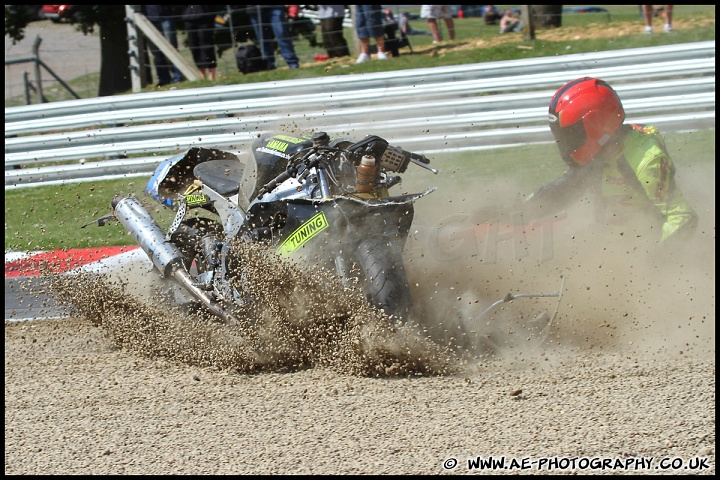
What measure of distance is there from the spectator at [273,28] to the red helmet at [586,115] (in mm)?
6703

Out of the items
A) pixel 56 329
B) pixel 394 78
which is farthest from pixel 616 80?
pixel 56 329

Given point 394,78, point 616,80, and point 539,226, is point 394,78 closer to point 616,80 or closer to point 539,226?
point 616,80

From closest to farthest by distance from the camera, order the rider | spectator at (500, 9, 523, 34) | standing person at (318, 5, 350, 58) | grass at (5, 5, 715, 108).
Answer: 1. the rider
2. grass at (5, 5, 715, 108)
3. standing person at (318, 5, 350, 58)
4. spectator at (500, 9, 523, 34)

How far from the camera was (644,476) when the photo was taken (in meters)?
3.27

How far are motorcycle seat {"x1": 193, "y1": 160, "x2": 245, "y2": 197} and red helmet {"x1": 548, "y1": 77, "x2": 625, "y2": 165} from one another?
79.4 inches

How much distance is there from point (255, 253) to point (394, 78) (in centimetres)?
549

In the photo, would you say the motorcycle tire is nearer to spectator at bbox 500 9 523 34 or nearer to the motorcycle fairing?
the motorcycle fairing

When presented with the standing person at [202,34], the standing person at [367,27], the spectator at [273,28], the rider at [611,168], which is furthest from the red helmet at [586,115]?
the standing person at [202,34]

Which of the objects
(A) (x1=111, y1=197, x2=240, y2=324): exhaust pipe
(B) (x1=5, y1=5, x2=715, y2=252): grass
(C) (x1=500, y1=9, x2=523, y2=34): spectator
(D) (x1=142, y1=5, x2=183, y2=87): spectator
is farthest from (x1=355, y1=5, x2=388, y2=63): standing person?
(A) (x1=111, y1=197, x2=240, y2=324): exhaust pipe

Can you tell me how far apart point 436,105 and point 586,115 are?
4.22m

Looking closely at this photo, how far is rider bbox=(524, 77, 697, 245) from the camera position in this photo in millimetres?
5234

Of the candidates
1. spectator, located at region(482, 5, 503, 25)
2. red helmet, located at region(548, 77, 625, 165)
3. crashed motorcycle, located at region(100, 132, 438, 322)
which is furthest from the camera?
spectator, located at region(482, 5, 503, 25)

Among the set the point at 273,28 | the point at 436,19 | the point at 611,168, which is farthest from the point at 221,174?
the point at 436,19

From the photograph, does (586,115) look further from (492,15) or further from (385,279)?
(492,15)
